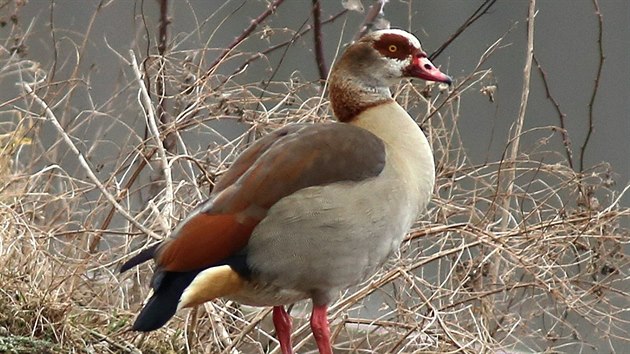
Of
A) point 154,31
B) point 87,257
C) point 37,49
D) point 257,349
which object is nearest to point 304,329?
point 257,349

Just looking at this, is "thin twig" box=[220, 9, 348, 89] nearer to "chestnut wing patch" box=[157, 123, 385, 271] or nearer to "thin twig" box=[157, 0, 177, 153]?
"thin twig" box=[157, 0, 177, 153]

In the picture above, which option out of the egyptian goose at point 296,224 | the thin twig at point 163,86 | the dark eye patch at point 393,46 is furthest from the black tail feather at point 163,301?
the thin twig at point 163,86

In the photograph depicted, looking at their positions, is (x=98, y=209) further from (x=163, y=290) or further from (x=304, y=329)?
(x=163, y=290)

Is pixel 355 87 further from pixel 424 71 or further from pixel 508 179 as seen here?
pixel 508 179

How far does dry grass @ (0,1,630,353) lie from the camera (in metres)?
3.97

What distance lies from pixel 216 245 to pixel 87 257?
1208 millimetres

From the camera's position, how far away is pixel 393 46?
3701mm

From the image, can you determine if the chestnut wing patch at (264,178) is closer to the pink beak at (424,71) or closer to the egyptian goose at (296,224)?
the egyptian goose at (296,224)

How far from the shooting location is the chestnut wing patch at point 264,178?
3232 mm

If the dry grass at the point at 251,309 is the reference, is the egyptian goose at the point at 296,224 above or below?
above

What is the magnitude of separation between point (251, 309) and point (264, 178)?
148 cm

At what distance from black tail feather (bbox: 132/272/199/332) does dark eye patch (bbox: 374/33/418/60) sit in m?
0.93

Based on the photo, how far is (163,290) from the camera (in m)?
3.20

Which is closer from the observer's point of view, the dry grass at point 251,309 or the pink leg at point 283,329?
the pink leg at point 283,329
